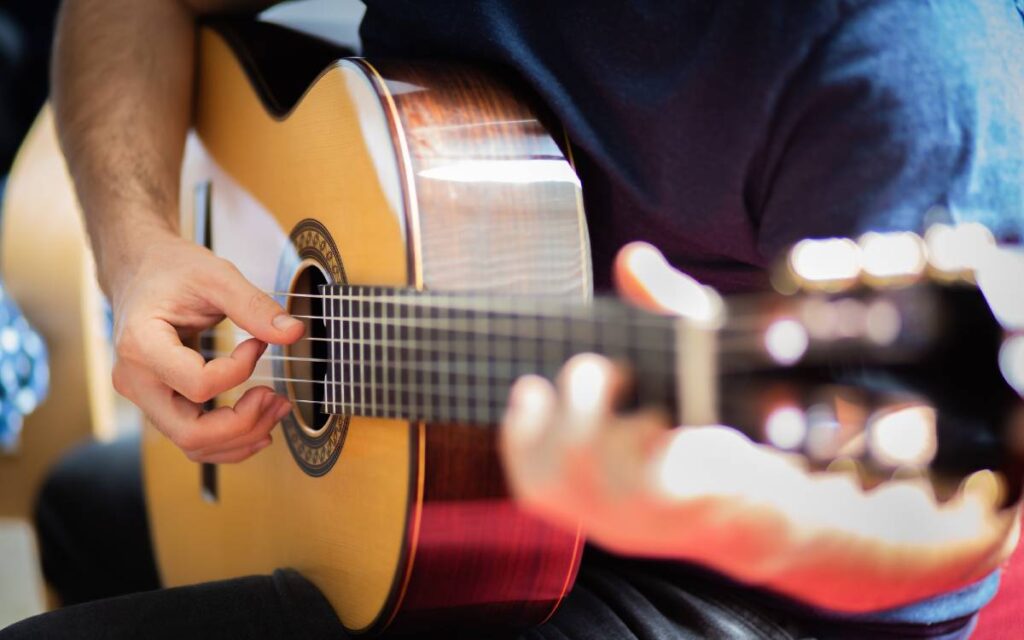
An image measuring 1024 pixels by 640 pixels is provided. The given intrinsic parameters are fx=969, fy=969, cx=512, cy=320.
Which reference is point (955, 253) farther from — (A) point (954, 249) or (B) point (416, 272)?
(B) point (416, 272)

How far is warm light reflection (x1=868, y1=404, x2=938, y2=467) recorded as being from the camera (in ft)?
1.49

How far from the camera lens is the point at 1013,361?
0.43 m

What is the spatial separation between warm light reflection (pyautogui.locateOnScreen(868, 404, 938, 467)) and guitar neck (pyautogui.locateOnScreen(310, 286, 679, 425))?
10 cm

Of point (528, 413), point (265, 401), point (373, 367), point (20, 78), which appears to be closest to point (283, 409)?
point (265, 401)

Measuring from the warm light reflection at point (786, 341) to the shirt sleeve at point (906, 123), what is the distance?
0.17 metres

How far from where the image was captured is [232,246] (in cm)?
104

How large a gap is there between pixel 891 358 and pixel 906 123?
0.70 ft

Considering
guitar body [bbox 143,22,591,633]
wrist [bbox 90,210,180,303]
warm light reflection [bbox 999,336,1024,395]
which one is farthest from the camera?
wrist [bbox 90,210,180,303]

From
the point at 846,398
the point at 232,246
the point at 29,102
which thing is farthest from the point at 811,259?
the point at 29,102

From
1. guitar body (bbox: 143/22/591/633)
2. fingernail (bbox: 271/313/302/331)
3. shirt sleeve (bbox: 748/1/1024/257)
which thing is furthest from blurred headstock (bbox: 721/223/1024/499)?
fingernail (bbox: 271/313/302/331)

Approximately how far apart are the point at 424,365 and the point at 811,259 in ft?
0.95

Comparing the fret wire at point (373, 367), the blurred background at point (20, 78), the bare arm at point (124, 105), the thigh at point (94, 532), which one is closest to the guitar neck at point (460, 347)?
the fret wire at point (373, 367)

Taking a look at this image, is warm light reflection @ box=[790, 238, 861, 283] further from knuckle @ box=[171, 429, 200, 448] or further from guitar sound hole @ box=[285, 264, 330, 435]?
knuckle @ box=[171, 429, 200, 448]

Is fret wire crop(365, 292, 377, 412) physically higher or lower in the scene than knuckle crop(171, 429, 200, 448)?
higher
